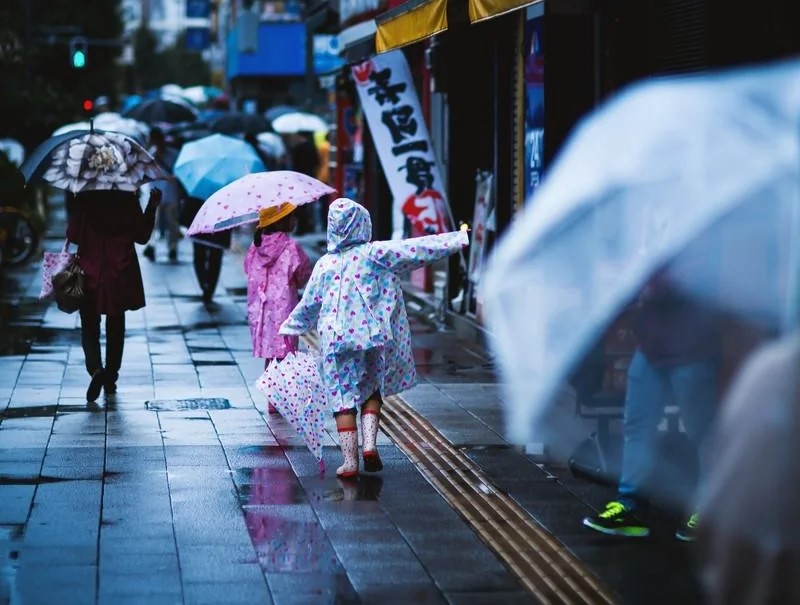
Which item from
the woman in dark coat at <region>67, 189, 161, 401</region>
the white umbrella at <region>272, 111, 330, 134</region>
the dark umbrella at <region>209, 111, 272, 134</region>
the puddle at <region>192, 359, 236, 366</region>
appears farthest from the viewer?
the white umbrella at <region>272, 111, 330, 134</region>

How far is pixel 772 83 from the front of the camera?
145 inches

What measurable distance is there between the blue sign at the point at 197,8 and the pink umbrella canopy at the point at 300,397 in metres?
66.6

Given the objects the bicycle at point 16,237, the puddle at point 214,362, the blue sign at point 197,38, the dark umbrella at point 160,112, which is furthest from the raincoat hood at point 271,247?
the blue sign at point 197,38

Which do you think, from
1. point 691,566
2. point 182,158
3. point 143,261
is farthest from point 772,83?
point 143,261

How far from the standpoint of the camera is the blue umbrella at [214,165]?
52.4 feet

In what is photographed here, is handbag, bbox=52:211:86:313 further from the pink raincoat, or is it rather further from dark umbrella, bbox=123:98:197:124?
dark umbrella, bbox=123:98:197:124

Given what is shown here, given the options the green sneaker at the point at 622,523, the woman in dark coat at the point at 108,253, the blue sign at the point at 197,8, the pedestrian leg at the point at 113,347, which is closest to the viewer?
the green sneaker at the point at 622,523

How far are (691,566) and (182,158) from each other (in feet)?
34.8

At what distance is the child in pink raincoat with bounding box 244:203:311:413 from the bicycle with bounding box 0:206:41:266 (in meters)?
13.0

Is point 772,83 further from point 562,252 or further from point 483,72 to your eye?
point 483,72

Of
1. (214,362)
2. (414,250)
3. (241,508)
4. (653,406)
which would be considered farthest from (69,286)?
(653,406)

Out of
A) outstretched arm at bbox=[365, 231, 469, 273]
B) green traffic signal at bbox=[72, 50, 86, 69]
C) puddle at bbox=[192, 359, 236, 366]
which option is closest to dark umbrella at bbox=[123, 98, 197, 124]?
green traffic signal at bbox=[72, 50, 86, 69]

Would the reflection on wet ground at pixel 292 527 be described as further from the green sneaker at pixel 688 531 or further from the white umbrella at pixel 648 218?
the white umbrella at pixel 648 218

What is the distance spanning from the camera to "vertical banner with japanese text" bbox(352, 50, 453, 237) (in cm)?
1599
